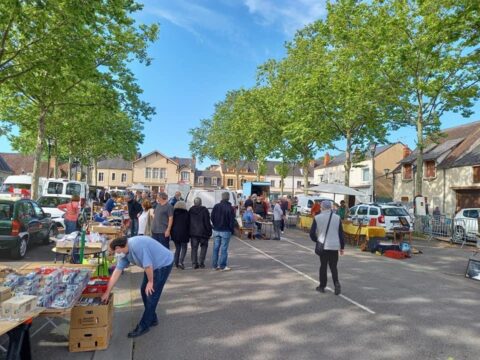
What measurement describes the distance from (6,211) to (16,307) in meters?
7.73

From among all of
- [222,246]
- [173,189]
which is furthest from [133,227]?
[173,189]

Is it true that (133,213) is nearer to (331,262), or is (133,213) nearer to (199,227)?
(199,227)

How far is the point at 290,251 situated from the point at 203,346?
9.51 meters

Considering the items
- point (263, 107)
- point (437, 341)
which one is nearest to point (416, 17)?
point (263, 107)

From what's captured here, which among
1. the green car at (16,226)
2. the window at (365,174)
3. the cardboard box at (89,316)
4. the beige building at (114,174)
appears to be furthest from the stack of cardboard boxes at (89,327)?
the beige building at (114,174)

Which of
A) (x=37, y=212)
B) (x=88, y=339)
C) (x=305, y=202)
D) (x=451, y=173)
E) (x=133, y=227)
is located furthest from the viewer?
(x=305, y=202)

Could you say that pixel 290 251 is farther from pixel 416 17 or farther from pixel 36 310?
pixel 416 17

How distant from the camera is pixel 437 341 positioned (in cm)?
564

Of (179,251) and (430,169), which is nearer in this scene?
(179,251)

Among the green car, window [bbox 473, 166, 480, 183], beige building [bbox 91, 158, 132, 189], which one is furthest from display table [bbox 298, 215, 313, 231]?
beige building [bbox 91, 158, 132, 189]

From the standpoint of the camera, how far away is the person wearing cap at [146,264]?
5183 millimetres

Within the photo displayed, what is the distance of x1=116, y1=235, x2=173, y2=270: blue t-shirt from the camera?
528 centimetres

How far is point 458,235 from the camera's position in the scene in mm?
19953

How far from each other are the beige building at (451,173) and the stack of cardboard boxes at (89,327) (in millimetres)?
28901
